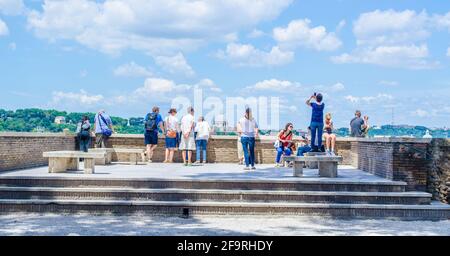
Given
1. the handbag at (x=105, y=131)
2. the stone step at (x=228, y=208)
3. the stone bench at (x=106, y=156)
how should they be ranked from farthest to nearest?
the handbag at (x=105, y=131) < the stone bench at (x=106, y=156) < the stone step at (x=228, y=208)

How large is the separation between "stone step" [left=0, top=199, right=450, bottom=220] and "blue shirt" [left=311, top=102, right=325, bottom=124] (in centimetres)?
341

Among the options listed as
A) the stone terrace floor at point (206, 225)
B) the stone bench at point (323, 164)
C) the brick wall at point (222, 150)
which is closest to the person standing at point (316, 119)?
the stone bench at point (323, 164)

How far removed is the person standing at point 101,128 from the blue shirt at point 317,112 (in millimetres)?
7421

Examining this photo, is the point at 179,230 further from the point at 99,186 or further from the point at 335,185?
the point at 335,185

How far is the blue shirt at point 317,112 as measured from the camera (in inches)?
561

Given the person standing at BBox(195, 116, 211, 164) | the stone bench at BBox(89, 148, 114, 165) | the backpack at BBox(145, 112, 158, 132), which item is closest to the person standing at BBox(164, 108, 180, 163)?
the backpack at BBox(145, 112, 158, 132)

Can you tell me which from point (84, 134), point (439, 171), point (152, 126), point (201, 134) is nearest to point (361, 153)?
point (439, 171)

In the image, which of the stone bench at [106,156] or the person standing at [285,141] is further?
the person standing at [285,141]

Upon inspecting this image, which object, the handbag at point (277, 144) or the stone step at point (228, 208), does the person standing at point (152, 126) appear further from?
the stone step at point (228, 208)

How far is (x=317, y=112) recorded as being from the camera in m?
14.3

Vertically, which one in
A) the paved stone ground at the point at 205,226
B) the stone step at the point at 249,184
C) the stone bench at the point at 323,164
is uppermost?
the stone bench at the point at 323,164

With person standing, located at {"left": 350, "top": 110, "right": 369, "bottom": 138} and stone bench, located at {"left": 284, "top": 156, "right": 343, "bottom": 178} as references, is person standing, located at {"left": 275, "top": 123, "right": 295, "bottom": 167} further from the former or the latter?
stone bench, located at {"left": 284, "top": 156, "right": 343, "bottom": 178}

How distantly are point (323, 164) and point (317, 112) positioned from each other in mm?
1543
